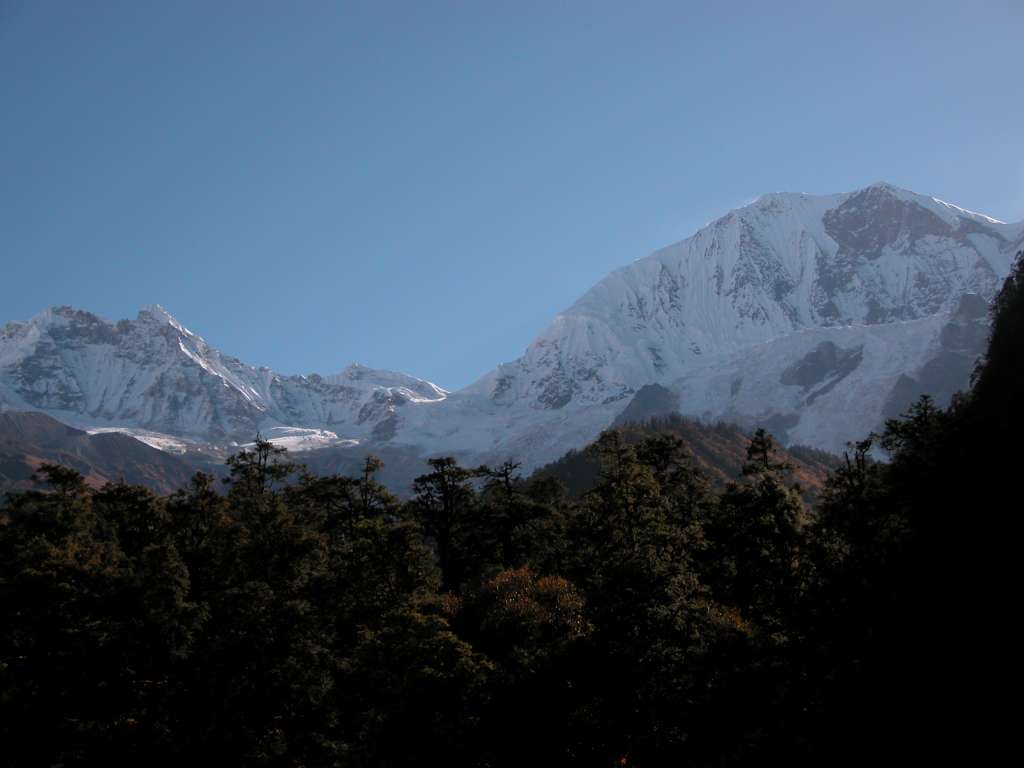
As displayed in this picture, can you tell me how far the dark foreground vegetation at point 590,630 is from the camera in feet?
121

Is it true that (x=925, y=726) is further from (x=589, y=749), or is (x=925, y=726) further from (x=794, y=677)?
(x=589, y=749)

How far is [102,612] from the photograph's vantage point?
51656mm

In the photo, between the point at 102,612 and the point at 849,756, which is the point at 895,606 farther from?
the point at 102,612

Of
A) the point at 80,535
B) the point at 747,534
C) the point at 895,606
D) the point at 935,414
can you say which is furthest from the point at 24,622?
the point at 935,414

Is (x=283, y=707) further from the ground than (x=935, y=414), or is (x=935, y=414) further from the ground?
(x=935, y=414)

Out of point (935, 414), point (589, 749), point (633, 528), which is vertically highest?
point (935, 414)

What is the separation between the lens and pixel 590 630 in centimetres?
4362

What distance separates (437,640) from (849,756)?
18.8 metres

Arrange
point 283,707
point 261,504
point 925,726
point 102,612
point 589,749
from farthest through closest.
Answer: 1. point 261,504
2. point 102,612
3. point 283,707
4. point 589,749
5. point 925,726

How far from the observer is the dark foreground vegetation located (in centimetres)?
3691

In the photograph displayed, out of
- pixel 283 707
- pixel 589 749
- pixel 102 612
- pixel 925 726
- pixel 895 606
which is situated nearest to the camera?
pixel 925 726

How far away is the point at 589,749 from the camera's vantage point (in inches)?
1615

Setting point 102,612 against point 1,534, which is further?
point 1,534

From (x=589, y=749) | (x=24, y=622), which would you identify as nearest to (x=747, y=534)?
(x=589, y=749)
